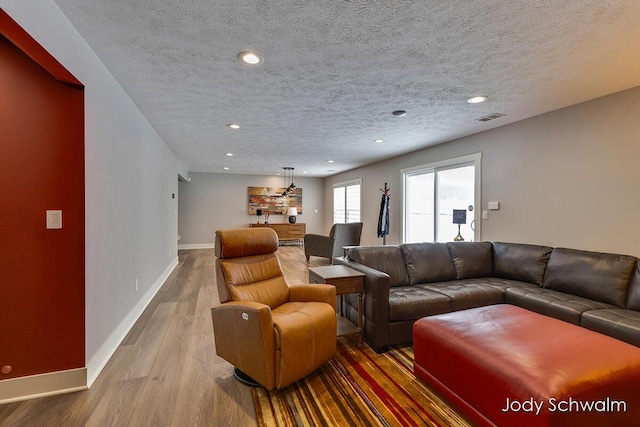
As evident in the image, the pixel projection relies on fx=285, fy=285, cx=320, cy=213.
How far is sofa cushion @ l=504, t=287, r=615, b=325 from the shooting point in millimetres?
2363

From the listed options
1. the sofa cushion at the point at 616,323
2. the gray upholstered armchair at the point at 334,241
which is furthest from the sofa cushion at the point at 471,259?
the gray upholstered armchair at the point at 334,241

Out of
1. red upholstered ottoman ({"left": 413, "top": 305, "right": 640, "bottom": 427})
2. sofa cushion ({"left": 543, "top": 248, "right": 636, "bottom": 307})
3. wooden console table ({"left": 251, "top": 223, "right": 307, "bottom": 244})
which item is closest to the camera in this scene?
red upholstered ottoman ({"left": 413, "top": 305, "right": 640, "bottom": 427})

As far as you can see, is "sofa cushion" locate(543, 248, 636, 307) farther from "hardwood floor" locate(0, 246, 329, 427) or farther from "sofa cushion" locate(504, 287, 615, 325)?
"hardwood floor" locate(0, 246, 329, 427)

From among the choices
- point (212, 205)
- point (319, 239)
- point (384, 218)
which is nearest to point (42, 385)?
point (319, 239)

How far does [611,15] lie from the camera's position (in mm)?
1654

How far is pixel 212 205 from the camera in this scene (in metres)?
9.00

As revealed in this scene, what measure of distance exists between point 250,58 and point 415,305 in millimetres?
2494

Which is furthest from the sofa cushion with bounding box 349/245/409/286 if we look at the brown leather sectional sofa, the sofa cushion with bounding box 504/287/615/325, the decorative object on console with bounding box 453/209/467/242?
the decorative object on console with bounding box 453/209/467/242

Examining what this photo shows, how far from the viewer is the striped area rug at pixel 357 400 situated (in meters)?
1.71

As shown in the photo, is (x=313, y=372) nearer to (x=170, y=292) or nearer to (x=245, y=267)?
(x=245, y=267)

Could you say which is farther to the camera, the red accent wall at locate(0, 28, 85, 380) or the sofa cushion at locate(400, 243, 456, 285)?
the sofa cushion at locate(400, 243, 456, 285)

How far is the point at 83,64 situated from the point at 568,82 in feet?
12.8

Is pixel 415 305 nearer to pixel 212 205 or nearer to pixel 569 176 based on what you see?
pixel 569 176

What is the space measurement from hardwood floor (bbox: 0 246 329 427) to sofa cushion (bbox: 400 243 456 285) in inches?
82.4
